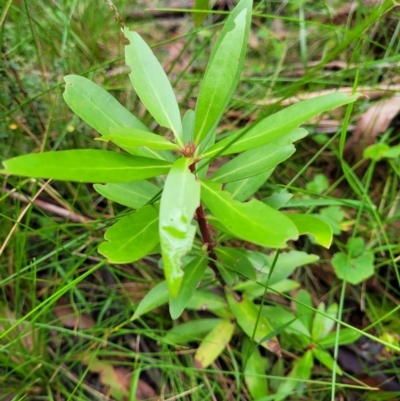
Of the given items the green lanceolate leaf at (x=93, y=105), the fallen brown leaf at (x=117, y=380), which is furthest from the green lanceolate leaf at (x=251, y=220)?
the fallen brown leaf at (x=117, y=380)

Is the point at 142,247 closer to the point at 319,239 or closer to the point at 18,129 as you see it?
the point at 319,239

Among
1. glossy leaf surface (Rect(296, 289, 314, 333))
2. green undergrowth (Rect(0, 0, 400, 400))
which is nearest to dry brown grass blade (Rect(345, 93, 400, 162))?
green undergrowth (Rect(0, 0, 400, 400))

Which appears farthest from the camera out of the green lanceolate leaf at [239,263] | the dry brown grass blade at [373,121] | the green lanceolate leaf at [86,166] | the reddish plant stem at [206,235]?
the dry brown grass blade at [373,121]

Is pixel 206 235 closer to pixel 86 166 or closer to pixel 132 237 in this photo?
pixel 132 237

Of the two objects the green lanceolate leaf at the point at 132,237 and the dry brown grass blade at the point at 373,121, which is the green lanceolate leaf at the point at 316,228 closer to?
the green lanceolate leaf at the point at 132,237

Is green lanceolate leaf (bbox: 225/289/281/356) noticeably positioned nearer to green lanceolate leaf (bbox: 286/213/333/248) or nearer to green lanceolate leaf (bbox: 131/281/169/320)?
green lanceolate leaf (bbox: 131/281/169/320)

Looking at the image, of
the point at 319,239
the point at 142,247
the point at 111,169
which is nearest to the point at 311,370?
the point at 319,239
